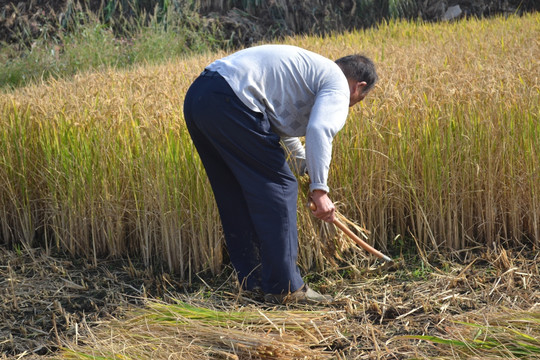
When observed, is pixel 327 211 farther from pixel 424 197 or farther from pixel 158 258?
pixel 158 258

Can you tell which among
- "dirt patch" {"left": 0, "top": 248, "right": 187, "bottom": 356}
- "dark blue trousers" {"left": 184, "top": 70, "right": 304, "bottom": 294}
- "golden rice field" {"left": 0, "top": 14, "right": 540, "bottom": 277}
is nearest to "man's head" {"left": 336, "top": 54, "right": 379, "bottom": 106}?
"dark blue trousers" {"left": 184, "top": 70, "right": 304, "bottom": 294}

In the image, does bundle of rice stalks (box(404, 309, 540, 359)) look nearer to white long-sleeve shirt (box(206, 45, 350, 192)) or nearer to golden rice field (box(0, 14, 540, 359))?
golden rice field (box(0, 14, 540, 359))

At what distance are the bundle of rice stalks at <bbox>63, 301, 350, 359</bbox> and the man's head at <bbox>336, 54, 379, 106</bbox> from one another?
88 cm

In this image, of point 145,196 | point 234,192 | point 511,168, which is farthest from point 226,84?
point 511,168

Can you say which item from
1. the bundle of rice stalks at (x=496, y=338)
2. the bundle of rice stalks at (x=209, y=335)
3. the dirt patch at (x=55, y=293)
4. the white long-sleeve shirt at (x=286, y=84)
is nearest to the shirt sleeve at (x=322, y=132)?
the white long-sleeve shirt at (x=286, y=84)

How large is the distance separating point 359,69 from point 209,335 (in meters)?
1.14

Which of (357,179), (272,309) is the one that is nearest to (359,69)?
(357,179)

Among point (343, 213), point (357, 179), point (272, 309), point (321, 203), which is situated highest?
point (321, 203)

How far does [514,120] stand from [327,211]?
130 cm

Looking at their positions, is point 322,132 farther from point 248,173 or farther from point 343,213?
point 343,213

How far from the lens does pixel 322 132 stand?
220 cm

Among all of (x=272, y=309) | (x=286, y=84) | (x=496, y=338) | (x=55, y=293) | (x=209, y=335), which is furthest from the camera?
(x=55, y=293)

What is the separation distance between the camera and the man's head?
2.47m

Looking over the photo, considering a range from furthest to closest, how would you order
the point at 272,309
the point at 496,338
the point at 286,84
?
the point at 272,309
the point at 286,84
the point at 496,338
